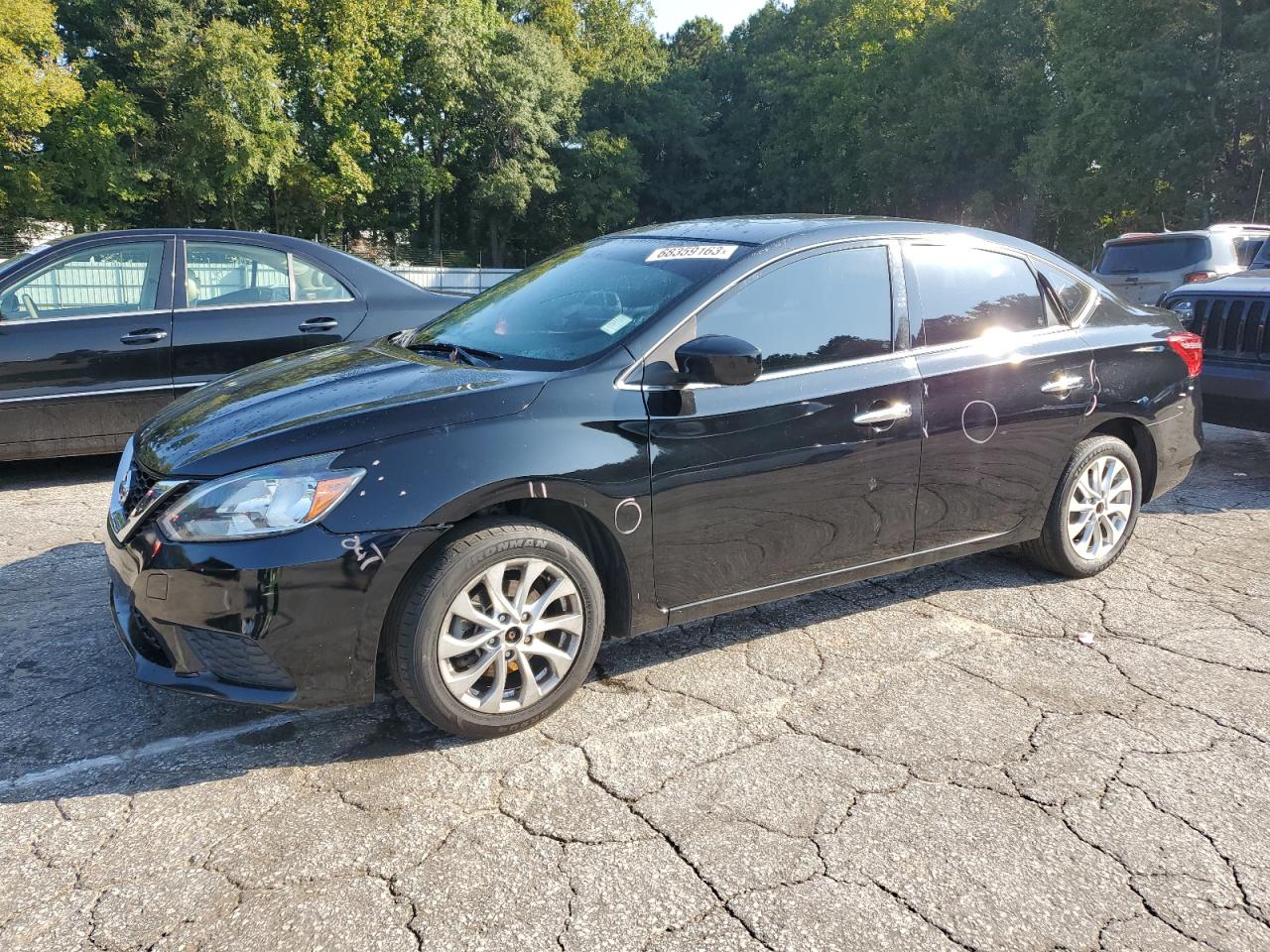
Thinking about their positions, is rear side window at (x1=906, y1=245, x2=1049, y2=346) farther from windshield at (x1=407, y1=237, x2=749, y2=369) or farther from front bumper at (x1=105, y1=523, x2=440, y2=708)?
front bumper at (x1=105, y1=523, x2=440, y2=708)

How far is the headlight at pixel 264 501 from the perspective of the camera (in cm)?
273

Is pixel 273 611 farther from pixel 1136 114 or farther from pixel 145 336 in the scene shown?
pixel 1136 114

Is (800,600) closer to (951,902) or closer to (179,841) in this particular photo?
(951,902)

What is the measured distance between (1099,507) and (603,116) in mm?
50540

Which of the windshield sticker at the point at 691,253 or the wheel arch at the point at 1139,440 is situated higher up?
the windshield sticker at the point at 691,253

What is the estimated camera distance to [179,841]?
251 centimetres

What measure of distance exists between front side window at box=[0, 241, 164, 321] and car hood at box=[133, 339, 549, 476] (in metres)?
2.99

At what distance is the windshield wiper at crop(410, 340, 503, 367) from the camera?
3.46 m

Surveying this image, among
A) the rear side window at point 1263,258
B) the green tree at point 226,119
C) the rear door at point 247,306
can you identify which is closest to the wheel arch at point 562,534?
the rear door at point 247,306

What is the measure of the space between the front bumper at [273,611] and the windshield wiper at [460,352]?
0.86m

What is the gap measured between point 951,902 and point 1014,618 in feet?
6.64

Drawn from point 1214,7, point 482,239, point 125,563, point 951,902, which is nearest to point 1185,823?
point 951,902

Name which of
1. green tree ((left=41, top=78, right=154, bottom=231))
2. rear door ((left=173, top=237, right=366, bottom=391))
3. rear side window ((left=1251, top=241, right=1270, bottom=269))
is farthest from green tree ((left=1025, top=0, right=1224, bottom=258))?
green tree ((left=41, top=78, right=154, bottom=231))

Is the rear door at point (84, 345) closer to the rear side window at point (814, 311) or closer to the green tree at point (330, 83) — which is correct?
the rear side window at point (814, 311)
